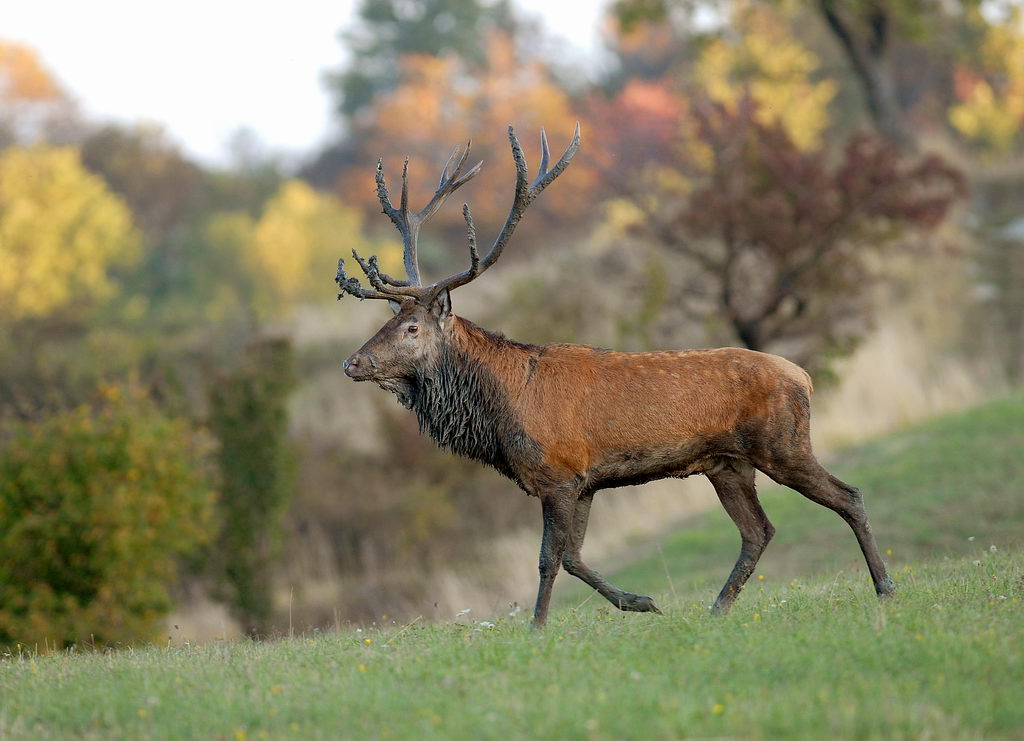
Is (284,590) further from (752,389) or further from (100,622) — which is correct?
(752,389)

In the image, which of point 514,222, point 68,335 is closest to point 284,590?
point 514,222

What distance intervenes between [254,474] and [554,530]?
42.0ft

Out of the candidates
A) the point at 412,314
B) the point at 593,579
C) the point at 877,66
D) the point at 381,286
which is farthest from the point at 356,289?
the point at 877,66

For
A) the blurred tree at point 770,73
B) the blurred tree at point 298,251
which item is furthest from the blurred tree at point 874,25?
the blurred tree at point 298,251

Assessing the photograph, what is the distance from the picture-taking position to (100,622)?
15938 mm

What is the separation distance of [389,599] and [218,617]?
119 inches

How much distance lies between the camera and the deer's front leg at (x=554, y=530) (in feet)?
27.1

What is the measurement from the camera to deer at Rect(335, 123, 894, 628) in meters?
8.30

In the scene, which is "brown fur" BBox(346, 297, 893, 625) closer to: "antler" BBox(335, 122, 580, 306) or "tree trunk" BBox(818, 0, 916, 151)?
"antler" BBox(335, 122, 580, 306)

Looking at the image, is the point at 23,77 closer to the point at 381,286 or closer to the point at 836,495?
the point at 381,286

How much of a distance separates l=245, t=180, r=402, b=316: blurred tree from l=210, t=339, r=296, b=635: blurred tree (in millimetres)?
31831

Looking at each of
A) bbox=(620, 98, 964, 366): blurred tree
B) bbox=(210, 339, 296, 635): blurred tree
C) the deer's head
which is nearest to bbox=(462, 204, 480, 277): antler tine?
the deer's head

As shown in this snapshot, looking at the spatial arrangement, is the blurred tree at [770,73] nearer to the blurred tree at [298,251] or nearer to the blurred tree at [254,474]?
the blurred tree at [298,251]

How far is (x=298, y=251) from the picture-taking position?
177 ft
